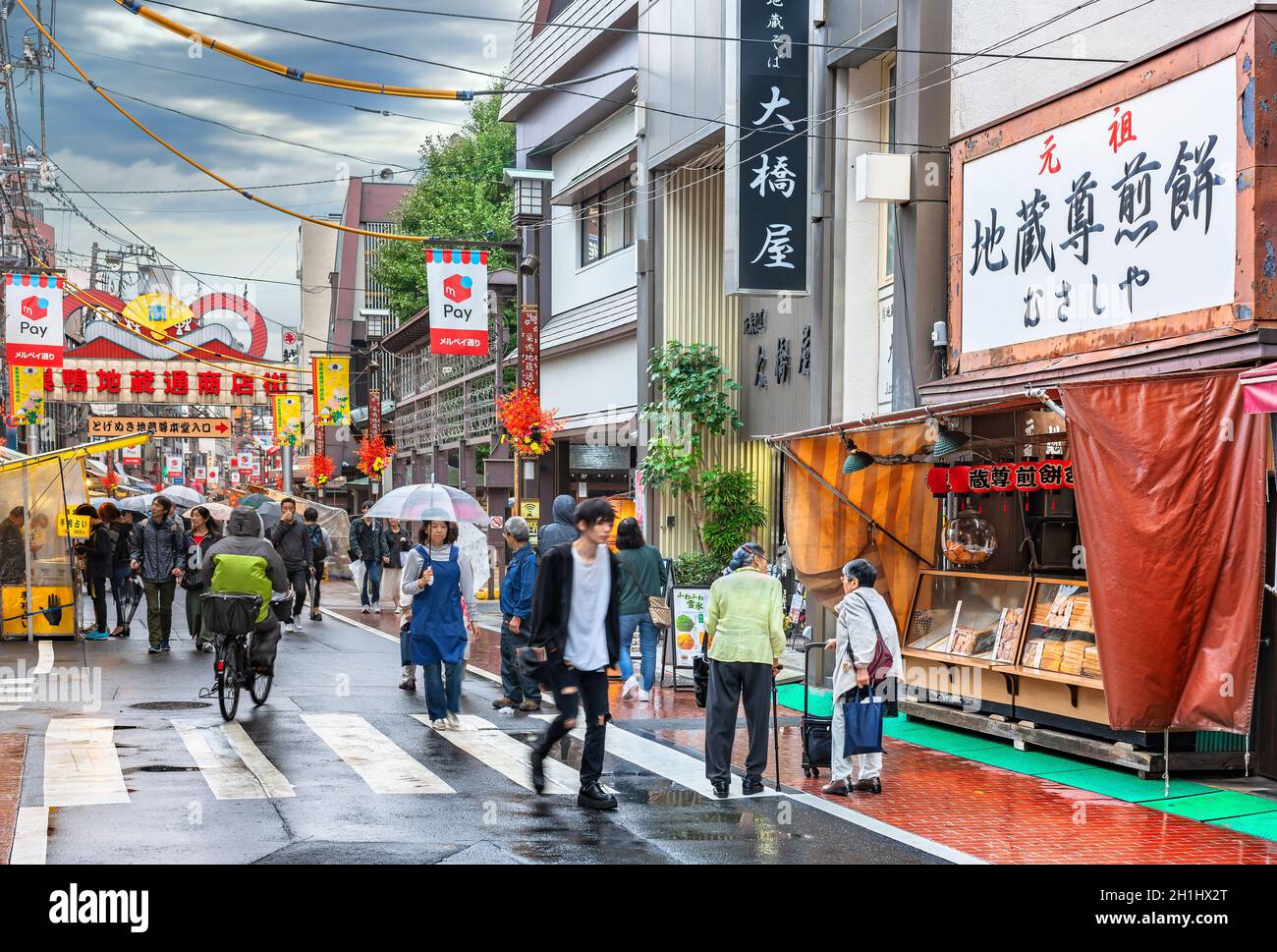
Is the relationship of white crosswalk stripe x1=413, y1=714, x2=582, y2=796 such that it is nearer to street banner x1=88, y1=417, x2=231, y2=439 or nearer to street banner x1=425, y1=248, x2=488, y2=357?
street banner x1=425, y1=248, x2=488, y2=357

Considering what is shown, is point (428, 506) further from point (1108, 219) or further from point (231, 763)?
point (1108, 219)

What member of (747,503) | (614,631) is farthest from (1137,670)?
(747,503)

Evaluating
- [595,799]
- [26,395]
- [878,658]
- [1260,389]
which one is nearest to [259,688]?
[595,799]

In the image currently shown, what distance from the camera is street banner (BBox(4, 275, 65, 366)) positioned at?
103 ft

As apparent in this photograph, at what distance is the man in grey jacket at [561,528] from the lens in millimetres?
14805

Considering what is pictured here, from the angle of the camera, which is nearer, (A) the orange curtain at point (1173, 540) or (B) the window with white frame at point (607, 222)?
(A) the orange curtain at point (1173, 540)

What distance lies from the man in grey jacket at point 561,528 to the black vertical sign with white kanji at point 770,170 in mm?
4028

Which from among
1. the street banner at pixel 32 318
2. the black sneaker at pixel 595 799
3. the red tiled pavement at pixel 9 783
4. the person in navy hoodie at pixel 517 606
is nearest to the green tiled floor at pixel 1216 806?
the black sneaker at pixel 595 799

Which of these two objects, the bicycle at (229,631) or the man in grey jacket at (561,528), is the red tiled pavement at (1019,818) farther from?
the bicycle at (229,631)

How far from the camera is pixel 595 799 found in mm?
9562

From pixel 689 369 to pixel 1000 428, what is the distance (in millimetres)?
8844

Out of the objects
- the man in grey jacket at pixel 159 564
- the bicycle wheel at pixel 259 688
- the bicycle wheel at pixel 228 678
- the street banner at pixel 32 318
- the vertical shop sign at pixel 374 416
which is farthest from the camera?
the vertical shop sign at pixel 374 416

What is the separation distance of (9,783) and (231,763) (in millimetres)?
1629

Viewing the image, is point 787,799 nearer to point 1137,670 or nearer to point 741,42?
point 1137,670
